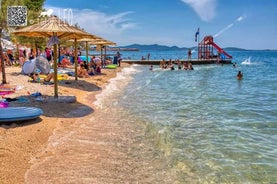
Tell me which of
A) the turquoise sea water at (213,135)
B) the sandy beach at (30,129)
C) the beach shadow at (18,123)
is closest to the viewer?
the sandy beach at (30,129)

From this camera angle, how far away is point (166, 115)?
38.4 feet

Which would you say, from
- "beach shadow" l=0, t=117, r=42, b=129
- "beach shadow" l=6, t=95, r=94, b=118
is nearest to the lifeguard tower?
"beach shadow" l=6, t=95, r=94, b=118

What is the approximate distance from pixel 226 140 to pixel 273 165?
187cm

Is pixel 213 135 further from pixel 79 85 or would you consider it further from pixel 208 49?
pixel 208 49

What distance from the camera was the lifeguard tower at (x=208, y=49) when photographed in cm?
5300

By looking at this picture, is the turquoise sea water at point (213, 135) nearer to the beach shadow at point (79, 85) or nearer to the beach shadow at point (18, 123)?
the beach shadow at point (79, 85)

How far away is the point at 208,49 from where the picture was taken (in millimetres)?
55719

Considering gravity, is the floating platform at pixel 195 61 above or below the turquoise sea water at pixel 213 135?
above

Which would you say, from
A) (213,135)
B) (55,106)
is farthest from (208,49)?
(213,135)

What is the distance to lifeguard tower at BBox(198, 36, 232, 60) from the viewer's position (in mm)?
53000

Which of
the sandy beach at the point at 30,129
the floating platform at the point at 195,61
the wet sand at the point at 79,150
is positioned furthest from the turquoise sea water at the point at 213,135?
the floating platform at the point at 195,61

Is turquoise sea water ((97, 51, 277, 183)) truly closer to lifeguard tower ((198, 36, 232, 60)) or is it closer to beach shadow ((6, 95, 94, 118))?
beach shadow ((6, 95, 94, 118))

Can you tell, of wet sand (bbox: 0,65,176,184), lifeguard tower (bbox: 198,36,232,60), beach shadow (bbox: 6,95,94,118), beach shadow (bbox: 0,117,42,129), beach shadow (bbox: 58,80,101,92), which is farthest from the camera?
lifeguard tower (bbox: 198,36,232,60)

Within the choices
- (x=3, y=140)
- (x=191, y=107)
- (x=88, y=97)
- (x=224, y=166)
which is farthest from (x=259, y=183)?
(x=88, y=97)
